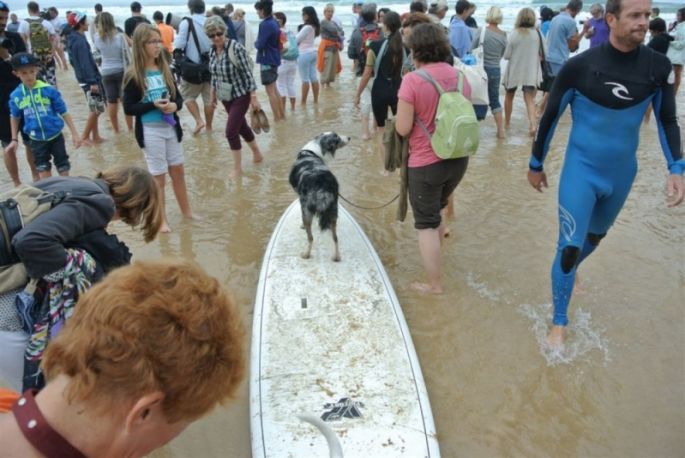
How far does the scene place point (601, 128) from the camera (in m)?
3.08

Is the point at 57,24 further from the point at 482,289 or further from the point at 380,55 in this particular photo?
the point at 482,289

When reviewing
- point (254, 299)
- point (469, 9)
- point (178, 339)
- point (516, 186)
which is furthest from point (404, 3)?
A: point (178, 339)

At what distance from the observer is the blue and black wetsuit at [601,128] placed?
2.96m

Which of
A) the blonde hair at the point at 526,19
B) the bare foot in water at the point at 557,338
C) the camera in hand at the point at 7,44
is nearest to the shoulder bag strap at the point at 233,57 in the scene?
the camera in hand at the point at 7,44

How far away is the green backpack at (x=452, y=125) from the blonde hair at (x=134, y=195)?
6.48 ft

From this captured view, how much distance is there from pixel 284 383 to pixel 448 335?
131 cm

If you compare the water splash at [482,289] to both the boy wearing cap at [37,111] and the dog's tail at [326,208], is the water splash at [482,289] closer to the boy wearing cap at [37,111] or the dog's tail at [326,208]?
the dog's tail at [326,208]

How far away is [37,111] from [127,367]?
521cm

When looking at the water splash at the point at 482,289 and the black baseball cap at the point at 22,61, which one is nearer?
the water splash at the point at 482,289

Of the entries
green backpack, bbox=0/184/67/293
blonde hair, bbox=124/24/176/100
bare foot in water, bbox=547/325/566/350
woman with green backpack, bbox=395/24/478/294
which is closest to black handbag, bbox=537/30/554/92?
woman with green backpack, bbox=395/24/478/294

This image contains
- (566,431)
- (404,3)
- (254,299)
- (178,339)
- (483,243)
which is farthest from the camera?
(404,3)

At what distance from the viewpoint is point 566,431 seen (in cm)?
283

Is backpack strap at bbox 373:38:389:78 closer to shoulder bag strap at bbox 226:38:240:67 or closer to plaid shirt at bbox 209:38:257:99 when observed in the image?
plaid shirt at bbox 209:38:257:99

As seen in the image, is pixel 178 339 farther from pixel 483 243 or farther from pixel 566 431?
pixel 483 243
